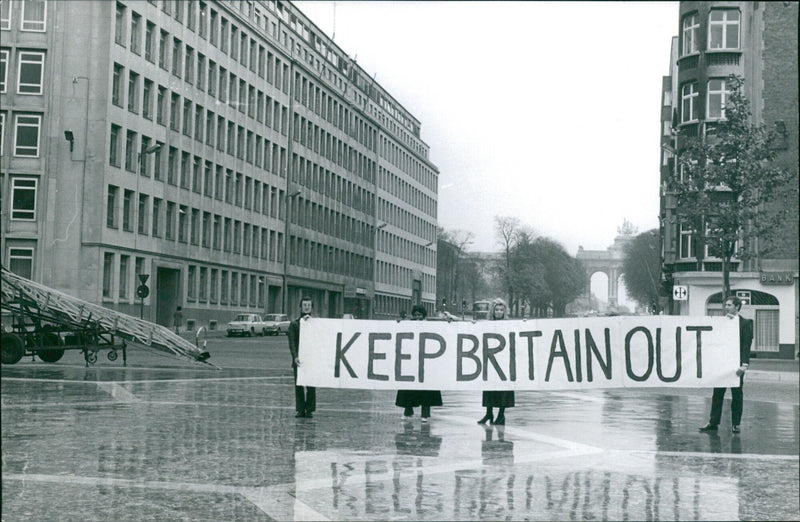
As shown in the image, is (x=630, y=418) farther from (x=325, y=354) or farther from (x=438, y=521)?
(x=438, y=521)

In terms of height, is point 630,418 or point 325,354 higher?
point 325,354

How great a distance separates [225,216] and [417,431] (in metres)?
4.51

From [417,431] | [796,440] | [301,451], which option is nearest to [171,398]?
[417,431]

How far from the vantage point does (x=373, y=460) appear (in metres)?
10.5

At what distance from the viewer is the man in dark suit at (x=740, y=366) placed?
558 inches

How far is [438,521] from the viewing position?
707 centimetres

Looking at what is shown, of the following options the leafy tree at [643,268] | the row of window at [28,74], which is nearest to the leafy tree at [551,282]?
the leafy tree at [643,268]

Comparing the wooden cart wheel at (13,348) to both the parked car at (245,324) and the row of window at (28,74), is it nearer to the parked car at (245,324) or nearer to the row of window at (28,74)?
the parked car at (245,324)

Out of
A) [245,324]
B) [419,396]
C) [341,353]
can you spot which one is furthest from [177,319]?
[245,324]

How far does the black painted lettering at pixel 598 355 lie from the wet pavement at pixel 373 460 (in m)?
0.93

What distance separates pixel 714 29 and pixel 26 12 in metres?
5.41

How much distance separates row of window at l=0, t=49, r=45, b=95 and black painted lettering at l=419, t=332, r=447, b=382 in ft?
21.8

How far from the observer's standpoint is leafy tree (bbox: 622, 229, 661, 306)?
82.9 ft

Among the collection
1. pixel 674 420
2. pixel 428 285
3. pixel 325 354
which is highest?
pixel 428 285
